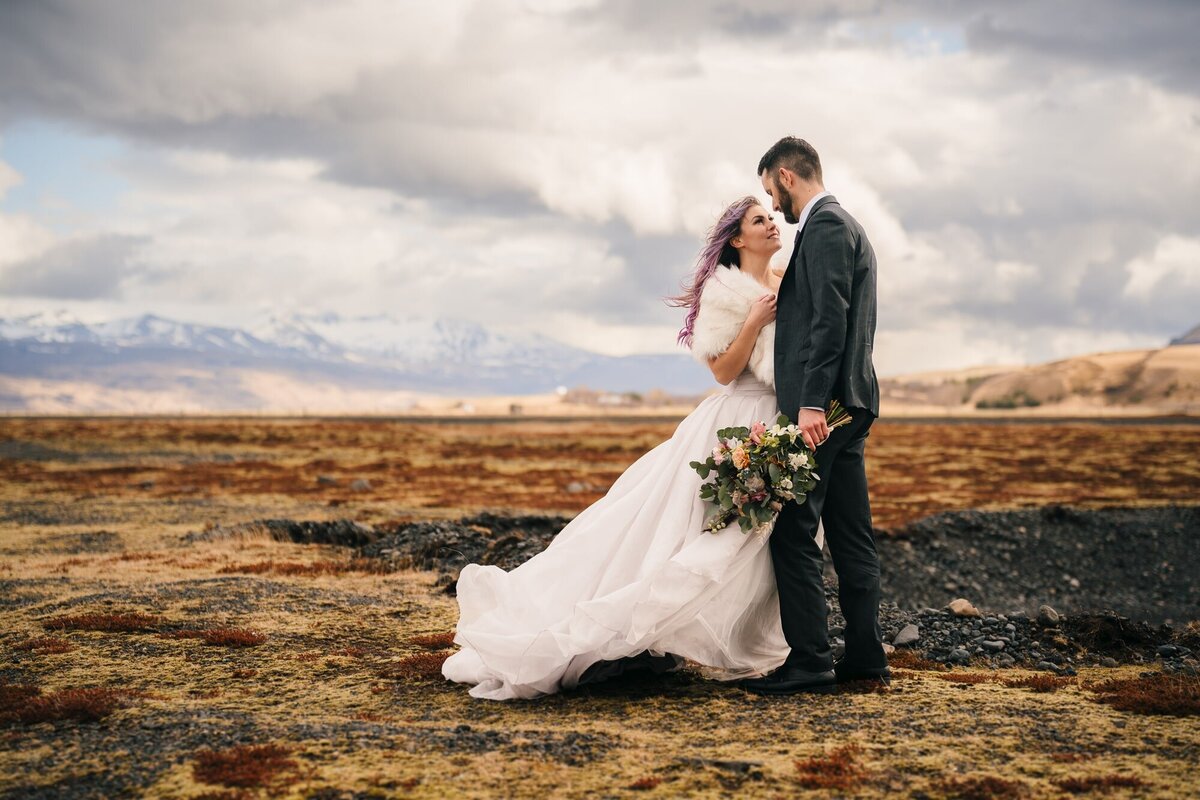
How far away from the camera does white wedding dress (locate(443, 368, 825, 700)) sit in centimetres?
581

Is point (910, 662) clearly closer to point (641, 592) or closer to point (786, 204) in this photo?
point (641, 592)

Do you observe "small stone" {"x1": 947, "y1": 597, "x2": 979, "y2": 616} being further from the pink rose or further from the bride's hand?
the bride's hand

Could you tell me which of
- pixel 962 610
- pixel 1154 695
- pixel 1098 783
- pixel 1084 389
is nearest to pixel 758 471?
pixel 1098 783

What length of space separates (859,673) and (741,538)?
1.48 metres

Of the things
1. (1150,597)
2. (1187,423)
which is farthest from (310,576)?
(1187,423)

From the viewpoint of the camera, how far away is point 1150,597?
16.8 metres

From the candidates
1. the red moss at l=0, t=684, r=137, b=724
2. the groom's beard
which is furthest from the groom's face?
the red moss at l=0, t=684, r=137, b=724

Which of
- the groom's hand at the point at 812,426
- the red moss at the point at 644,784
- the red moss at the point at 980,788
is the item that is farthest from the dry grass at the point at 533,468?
the red moss at the point at 644,784

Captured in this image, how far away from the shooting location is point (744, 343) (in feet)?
20.1

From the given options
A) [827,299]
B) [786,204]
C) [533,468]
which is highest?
[786,204]

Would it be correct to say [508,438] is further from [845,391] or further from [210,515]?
[845,391]

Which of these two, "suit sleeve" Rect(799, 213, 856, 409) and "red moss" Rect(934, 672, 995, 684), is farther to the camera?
"red moss" Rect(934, 672, 995, 684)

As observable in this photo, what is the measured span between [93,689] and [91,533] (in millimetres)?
12862

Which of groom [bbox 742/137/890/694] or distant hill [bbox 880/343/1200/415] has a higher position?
distant hill [bbox 880/343/1200/415]
